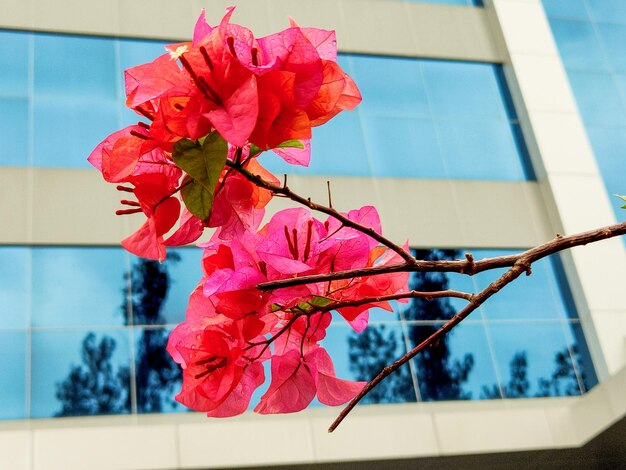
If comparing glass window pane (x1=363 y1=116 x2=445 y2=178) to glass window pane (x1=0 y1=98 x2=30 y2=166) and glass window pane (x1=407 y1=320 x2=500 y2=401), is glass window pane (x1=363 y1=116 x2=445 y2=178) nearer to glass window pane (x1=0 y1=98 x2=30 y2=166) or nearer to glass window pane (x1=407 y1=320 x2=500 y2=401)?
glass window pane (x1=407 y1=320 x2=500 y2=401)

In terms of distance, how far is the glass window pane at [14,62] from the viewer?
7316mm

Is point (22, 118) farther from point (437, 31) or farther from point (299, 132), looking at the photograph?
point (299, 132)

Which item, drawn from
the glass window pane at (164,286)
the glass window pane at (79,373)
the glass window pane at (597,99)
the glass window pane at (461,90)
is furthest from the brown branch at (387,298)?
the glass window pane at (597,99)

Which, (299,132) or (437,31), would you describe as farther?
(437,31)

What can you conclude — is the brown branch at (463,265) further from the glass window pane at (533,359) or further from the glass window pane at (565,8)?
the glass window pane at (565,8)

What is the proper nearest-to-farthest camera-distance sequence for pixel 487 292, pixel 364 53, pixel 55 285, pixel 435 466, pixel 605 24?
pixel 487 292 < pixel 55 285 < pixel 435 466 < pixel 364 53 < pixel 605 24

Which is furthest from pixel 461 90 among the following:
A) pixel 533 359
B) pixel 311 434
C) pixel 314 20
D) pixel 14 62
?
pixel 14 62

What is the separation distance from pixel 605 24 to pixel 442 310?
3.47 meters

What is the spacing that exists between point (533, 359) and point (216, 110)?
709 centimetres

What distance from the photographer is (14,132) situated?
7102 millimetres

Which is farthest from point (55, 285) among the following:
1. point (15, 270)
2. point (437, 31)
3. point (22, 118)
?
point (437, 31)

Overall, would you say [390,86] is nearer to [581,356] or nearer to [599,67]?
[599,67]

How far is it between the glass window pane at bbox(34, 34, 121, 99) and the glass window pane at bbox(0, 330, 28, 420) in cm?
201

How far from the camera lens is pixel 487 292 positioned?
506mm
